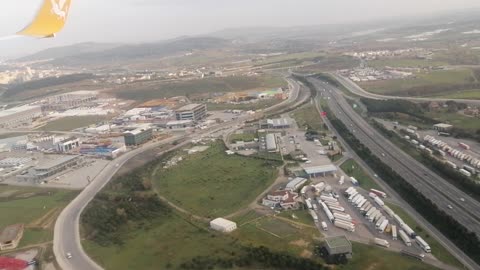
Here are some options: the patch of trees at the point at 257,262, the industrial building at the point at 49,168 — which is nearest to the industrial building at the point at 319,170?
the patch of trees at the point at 257,262

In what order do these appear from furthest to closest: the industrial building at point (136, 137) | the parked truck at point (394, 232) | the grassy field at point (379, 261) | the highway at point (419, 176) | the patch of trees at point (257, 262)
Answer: the industrial building at point (136, 137) < the highway at point (419, 176) < the parked truck at point (394, 232) < the patch of trees at point (257, 262) < the grassy field at point (379, 261)

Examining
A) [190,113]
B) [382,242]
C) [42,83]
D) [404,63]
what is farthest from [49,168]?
[404,63]

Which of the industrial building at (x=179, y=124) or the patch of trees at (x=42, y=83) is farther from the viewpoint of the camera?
the patch of trees at (x=42, y=83)

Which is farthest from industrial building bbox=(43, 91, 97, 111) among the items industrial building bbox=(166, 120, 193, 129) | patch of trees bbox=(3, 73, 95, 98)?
industrial building bbox=(166, 120, 193, 129)

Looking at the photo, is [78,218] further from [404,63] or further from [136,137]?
[404,63]

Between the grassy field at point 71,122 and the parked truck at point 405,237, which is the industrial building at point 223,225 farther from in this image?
the grassy field at point 71,122

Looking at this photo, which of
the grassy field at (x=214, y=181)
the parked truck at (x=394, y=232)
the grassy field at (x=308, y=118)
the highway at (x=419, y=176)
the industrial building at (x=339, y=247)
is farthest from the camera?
the grassy field at (x=308, y=118)

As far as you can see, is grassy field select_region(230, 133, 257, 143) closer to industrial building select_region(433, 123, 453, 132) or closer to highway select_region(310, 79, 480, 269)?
highway select_region(310, 79, 480, 269)

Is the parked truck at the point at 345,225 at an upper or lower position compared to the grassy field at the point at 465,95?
lower
